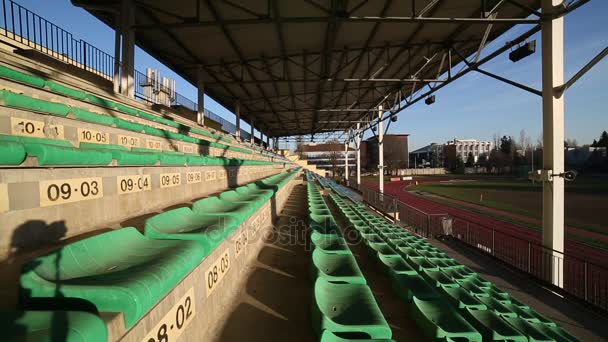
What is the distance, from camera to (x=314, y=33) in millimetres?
8641

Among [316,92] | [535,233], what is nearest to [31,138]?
[316,92]

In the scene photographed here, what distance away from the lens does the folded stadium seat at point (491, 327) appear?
8.51 feet

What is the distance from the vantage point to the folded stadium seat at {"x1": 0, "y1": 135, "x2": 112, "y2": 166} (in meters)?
1.47

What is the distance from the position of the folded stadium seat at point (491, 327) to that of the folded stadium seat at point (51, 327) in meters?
3.22

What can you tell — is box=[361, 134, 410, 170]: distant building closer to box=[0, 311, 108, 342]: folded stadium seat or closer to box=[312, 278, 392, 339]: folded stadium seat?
box=[312, 278, 392, 339]: folded stadium seat

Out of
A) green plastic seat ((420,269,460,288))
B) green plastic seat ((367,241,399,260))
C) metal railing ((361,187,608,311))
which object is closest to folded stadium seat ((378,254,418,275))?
green plastic seat ((367,241,399,260))

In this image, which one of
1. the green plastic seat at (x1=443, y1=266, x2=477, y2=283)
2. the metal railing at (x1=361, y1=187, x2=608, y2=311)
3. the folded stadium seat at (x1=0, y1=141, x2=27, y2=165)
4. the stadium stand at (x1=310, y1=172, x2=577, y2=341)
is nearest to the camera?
the folded stadium seat at (x1=0, y1=141, x2=27, y2=165)

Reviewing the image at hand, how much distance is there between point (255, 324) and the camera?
179cm

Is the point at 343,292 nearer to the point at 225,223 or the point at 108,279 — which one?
the point at 225,223

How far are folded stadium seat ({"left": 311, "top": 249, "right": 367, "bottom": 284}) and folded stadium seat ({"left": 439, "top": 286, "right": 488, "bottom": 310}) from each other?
57.9 inches

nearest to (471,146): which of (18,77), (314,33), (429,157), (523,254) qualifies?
(429,157)

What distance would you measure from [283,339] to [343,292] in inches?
21.1

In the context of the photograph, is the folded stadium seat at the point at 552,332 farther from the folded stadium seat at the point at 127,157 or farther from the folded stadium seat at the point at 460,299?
the folded stadium seat at the point at 127,157

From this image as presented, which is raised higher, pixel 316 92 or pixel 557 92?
pixel 316 92
